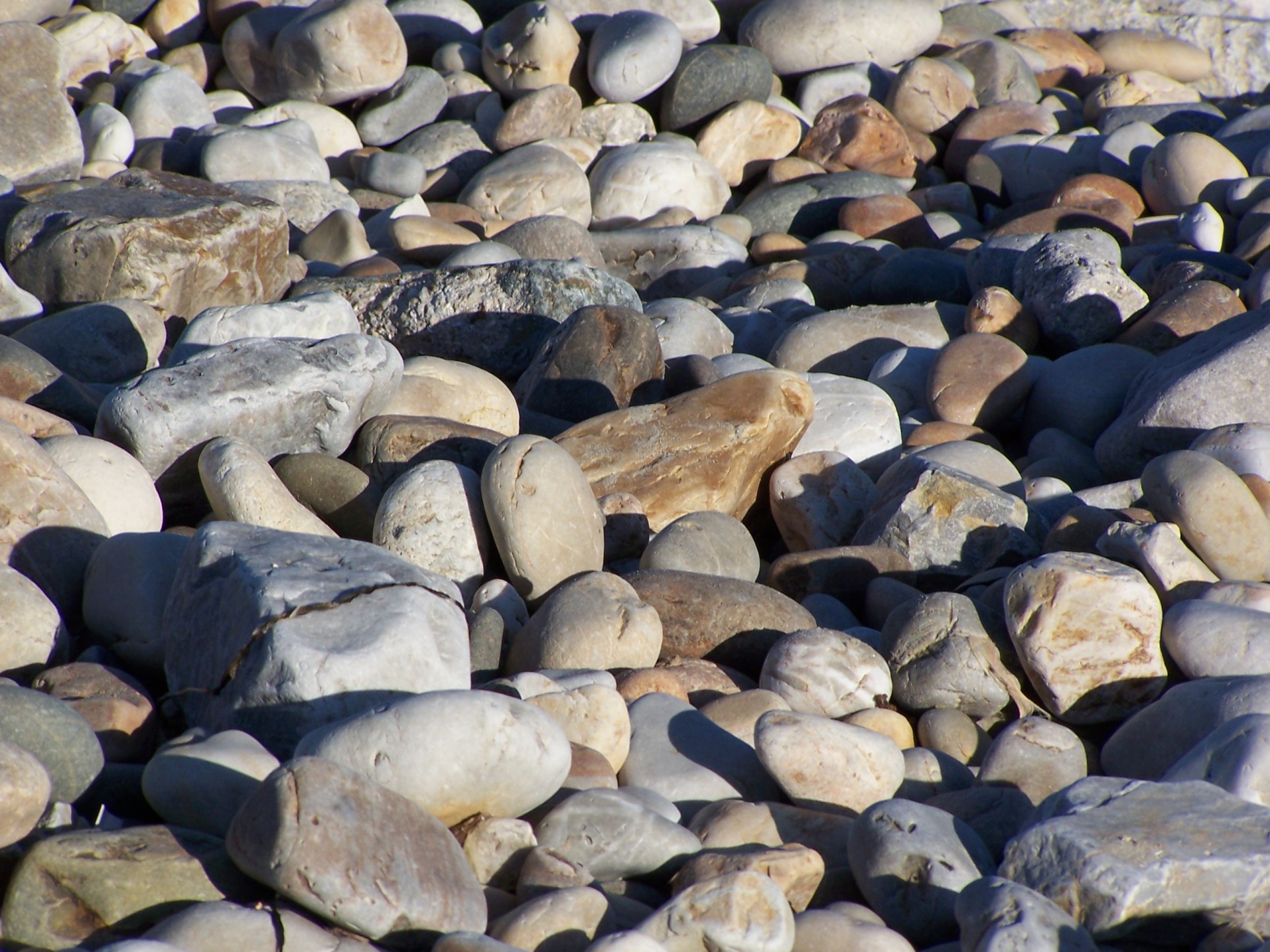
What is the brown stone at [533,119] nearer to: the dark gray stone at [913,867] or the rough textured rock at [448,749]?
the rough textured rock at [448,749]

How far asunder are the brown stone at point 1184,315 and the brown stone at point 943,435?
0.95m

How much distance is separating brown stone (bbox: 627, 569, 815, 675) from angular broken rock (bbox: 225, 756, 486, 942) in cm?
130

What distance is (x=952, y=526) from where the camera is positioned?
3.83 m

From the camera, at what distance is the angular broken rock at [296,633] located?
2.50 meters

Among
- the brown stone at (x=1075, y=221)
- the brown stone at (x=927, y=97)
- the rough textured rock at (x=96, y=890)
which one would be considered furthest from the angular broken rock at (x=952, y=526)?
the brown stone at (x=927, y=97)

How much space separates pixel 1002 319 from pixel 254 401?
11.0ft

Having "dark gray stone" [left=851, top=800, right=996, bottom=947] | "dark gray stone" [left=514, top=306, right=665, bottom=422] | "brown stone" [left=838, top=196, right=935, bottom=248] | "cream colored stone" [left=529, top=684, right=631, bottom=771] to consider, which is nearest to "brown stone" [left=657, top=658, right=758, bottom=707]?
"cream colored stone" [left=529, top=684, right=631, bottom=771]

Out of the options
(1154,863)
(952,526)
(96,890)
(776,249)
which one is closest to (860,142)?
(776,249)

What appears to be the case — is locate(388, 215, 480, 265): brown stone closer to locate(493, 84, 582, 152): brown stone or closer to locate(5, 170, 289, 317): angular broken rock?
locate(5, 170, 289, 317): angular broken rock

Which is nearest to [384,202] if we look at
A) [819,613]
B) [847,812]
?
[819,613]

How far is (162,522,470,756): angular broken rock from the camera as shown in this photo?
2.50m

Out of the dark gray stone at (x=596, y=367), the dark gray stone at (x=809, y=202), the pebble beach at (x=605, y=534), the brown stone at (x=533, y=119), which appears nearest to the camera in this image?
the pebble beach at (x=605, y=534)

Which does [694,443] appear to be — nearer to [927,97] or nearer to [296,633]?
[296,633]

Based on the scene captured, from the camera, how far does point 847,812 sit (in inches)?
104
